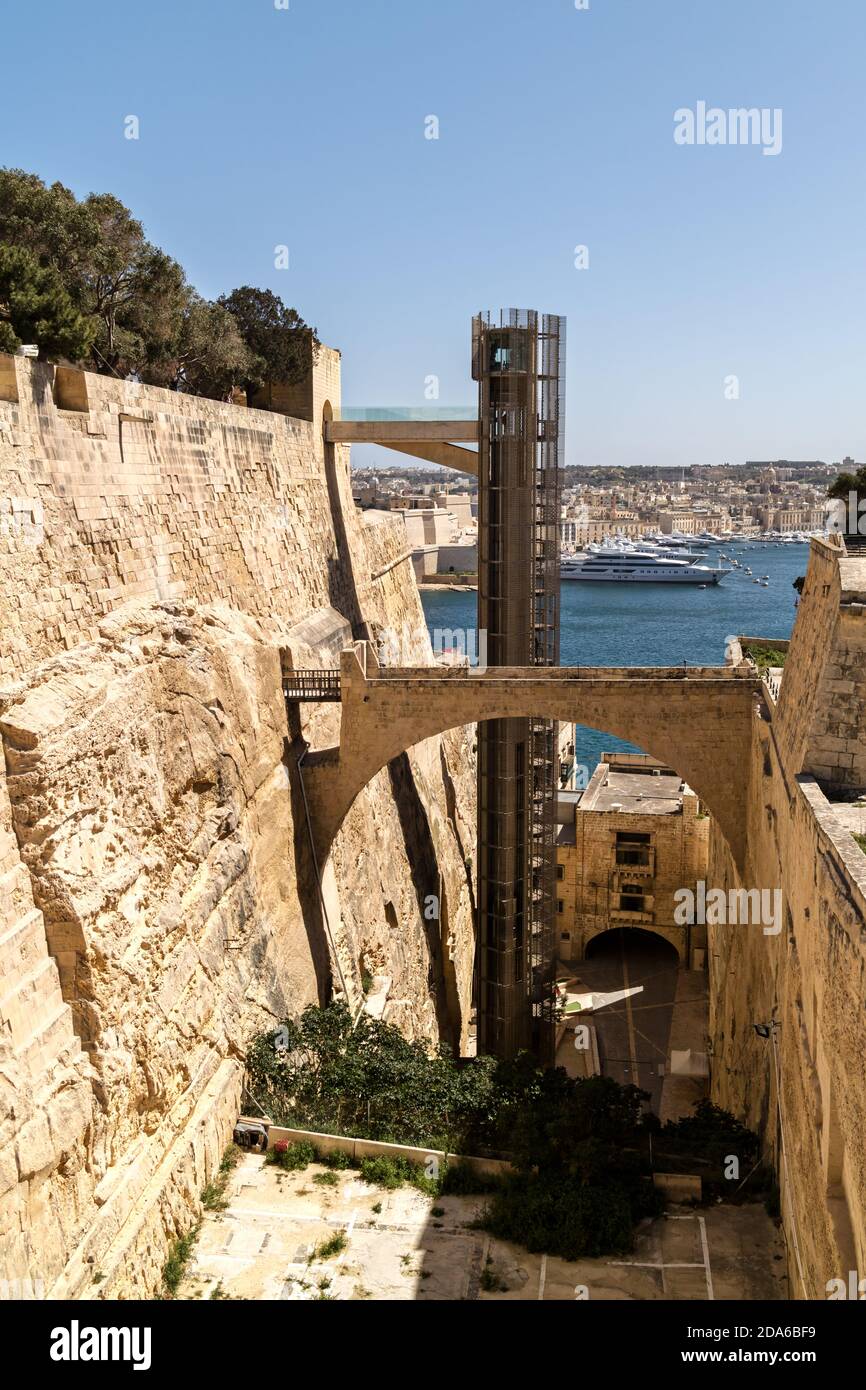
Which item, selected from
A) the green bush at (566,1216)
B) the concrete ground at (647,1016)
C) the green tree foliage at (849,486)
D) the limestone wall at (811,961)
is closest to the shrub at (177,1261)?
the green bush at (566,1216)

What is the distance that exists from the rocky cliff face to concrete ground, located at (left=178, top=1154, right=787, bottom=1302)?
838mm

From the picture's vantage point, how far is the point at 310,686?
2023cm

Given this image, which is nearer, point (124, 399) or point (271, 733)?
point (124, 399)

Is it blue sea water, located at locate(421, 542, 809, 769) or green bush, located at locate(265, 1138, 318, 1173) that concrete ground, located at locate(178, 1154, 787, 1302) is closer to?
green bush, located at locate(265, 1138, 318, 1173)

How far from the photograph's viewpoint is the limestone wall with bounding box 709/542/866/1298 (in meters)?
9.14

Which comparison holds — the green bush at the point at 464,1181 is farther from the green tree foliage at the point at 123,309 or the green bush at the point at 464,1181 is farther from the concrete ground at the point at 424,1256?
the green tree foliage at the point at 123,309

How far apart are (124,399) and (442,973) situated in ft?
49.5

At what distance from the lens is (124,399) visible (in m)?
16.8

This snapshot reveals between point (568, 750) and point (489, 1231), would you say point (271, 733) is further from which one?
point (568, 750)

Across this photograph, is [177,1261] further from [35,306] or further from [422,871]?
[35,306]

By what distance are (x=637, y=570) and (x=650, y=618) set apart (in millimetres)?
19966

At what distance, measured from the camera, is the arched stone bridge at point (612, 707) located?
63.4 feet

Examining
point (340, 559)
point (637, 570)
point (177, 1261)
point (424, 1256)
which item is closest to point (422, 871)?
point (340, 559)

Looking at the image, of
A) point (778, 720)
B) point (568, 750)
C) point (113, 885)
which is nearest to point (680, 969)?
point (568, 750)
